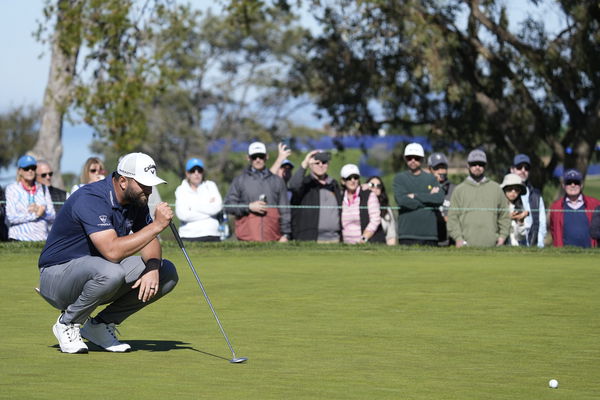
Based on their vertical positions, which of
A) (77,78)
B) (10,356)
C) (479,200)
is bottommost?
(10,356)

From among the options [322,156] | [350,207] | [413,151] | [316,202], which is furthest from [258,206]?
[413,151]

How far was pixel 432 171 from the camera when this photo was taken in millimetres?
16719

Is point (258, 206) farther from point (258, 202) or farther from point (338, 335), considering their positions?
point (338, 335)

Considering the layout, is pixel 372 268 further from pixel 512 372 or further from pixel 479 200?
pixel 512 372

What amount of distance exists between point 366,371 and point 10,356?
2176mm

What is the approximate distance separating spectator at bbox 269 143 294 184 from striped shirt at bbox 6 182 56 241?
3.09 meters

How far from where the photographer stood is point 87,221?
7340 millimetres

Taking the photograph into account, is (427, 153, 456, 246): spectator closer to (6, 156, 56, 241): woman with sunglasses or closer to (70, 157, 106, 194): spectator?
(70, 157, 106, 194): spectator

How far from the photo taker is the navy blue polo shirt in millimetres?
7364

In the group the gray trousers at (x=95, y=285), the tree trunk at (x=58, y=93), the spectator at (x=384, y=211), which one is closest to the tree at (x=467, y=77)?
the tree trunk at (x=58, y=93)

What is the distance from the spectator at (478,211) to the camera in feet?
49.9

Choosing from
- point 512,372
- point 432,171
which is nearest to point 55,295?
point 512,372

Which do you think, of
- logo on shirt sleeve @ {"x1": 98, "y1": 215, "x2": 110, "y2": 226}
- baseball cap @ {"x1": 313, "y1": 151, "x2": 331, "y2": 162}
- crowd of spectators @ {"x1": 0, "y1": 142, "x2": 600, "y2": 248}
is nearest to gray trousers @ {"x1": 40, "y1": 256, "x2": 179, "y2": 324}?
logo on shirt sleeve @ {"x1": 98, "y1": 215, "x2": 110, "y2": 226}

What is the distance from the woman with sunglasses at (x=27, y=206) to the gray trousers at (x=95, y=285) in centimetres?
742
